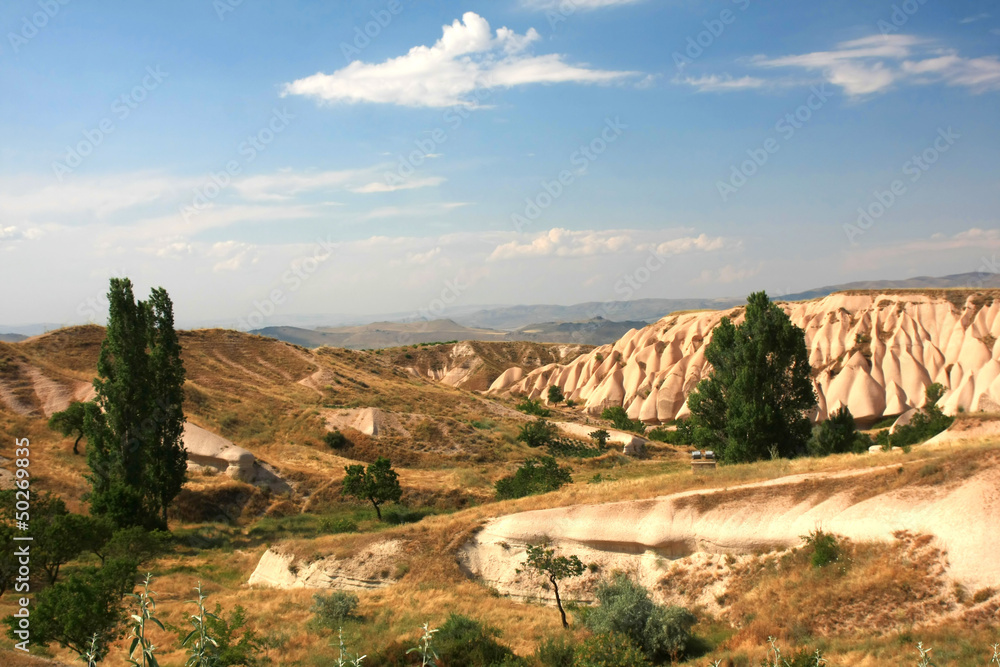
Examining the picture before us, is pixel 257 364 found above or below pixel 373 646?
above

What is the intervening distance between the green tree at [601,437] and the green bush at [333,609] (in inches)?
1413

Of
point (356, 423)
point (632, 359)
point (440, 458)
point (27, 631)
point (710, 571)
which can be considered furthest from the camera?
point (632, 359)

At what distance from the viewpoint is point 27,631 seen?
49.9ft

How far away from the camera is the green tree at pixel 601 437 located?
5397cm

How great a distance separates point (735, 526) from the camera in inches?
778

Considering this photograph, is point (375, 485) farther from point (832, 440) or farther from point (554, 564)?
point (832, 440)

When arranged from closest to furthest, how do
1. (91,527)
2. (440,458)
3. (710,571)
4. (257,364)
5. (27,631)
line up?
1. (27,631)
2. (710,571)
3. (91,527)
4. (440,458)
5. (257,364)

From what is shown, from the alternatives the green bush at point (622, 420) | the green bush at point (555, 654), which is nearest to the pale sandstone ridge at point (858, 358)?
the green bush at point (622, 420)

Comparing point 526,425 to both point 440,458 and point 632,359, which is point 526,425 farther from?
point 632,359

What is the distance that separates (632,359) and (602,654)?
73.9 meters

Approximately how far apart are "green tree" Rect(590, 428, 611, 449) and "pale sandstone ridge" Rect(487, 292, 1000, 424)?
62.5 ft

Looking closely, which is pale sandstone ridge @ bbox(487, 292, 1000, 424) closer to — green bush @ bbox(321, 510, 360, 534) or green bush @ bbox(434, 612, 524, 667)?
green bush @ bbox(321, 510, 360, 534)

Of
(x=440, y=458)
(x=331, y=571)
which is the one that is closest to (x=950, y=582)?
(x=331, y=571)

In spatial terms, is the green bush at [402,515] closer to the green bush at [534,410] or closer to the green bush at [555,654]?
the green bush at [555,654]
